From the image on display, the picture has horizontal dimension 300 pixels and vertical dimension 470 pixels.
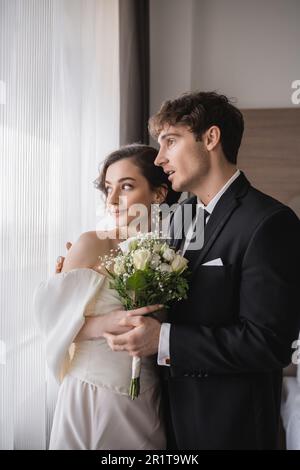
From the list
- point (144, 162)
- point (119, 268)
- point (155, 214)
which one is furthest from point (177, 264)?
point (144, 162)

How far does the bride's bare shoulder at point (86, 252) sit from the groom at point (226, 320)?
248mm

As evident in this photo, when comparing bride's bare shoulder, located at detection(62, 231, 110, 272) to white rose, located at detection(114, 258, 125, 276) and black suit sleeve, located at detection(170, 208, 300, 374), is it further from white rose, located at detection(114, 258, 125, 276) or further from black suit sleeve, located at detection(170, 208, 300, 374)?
black suit sleeve, located at detection(170, 208, 300, 374)

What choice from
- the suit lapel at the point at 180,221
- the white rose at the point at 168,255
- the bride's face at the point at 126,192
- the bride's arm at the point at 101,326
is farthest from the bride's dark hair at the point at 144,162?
the bride's arm at the point at 101,326

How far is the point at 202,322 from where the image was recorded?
121 centimetres

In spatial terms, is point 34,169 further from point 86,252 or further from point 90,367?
point 90,367

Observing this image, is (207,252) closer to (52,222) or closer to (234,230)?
(234,230)

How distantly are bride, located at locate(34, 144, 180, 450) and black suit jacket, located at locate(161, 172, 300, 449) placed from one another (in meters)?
0.10

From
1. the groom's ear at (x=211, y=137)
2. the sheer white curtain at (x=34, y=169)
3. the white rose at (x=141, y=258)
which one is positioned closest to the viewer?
the white rose at (x=141, y=258)

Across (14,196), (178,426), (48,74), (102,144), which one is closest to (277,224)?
(178,426)

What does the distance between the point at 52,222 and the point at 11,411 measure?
0.65 metres

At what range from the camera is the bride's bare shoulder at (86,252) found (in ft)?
4.17

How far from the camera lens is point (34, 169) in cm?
135

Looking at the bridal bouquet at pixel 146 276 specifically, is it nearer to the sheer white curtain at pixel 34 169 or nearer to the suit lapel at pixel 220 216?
the suit lapel at pixel 220 216

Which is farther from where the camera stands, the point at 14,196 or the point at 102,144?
the point at 102,144
